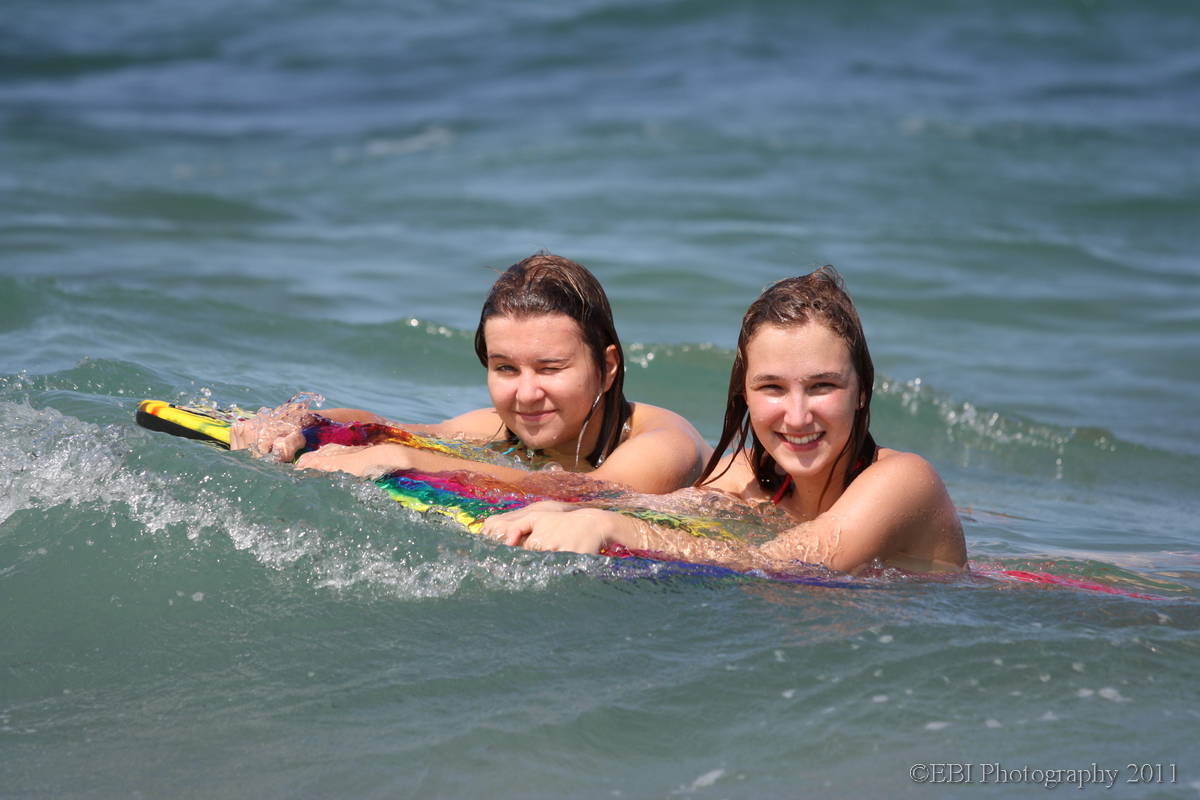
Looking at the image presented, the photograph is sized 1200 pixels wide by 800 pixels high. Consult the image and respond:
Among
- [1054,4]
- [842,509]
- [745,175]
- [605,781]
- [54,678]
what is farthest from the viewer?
[1054,4]

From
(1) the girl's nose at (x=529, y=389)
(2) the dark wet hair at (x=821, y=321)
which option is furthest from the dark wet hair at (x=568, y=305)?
(2) the dark wet hair at (x=821, y=321)

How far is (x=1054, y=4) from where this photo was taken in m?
25.4

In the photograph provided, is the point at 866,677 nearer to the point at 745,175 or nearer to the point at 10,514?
the point at 10,514

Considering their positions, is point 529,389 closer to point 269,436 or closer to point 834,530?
point 269,436

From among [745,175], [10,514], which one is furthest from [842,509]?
[745,175]

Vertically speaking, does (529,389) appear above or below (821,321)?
below

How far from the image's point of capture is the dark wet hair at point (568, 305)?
4.25 meters

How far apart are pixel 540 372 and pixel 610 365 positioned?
0.31 metres

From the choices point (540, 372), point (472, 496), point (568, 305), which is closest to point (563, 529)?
point (472, 496)

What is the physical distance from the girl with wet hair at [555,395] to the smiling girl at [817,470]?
0.62 m

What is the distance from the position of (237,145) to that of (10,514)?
1582 centimetres

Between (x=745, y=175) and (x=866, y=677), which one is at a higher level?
(x=745, y=175)

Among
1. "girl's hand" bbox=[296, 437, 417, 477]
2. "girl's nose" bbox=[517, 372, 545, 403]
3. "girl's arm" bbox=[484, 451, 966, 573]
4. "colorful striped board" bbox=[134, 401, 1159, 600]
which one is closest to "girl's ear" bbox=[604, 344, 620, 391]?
"girl's nose" bbox=[517, 372, 545, 403]

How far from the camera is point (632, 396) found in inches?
286
